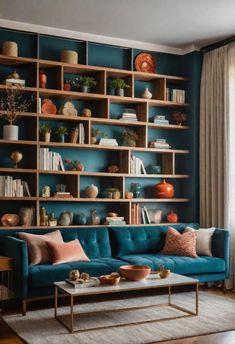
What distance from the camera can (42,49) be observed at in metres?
6.51

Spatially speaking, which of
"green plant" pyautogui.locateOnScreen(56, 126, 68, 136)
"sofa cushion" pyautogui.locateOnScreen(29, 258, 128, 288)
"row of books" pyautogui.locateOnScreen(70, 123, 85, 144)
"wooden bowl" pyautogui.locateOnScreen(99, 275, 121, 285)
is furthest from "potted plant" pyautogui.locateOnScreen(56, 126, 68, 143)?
"wooden bowl" pyautogui.locateOnScreen(99, 275, 121, 285)

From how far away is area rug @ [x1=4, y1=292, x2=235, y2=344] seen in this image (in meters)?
4.38

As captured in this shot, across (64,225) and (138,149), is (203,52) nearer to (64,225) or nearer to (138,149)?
(138,149)

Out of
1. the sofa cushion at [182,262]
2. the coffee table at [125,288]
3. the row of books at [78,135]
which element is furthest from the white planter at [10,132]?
the coffee table at [125,288]

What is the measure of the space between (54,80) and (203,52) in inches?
84.0

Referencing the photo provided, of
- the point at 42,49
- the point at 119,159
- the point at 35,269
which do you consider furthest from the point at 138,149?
the point at 35,269

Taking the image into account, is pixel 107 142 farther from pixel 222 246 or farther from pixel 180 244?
pixel 222 246

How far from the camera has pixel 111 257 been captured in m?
6.30

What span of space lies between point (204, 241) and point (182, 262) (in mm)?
605

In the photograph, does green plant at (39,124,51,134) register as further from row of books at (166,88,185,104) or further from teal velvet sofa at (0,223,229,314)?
row of books at (166,88,185,104)

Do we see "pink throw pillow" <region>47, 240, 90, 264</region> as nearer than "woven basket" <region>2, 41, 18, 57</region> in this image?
Yes

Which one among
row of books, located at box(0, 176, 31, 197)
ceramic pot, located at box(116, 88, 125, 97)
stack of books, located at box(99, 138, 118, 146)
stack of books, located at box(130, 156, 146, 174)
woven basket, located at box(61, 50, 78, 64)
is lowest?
row of books, located at box(0, 176, 31, 197)

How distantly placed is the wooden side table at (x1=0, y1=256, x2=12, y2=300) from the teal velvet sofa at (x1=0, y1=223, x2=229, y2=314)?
0.23 feet

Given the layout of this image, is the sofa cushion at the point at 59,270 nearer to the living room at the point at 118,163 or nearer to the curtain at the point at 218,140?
the living room at the point at 118,163
